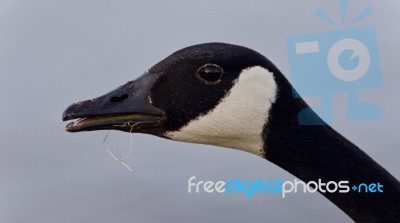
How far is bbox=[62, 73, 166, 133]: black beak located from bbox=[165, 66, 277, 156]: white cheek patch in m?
0.37

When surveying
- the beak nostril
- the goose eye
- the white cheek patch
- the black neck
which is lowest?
the black neck

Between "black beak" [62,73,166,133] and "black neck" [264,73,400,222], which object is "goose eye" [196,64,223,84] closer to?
"black beak" [62,73,166,133]

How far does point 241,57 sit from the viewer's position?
640 cm

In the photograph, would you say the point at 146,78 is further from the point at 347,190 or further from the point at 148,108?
the point at 347,190

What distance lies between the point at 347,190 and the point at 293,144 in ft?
2.10

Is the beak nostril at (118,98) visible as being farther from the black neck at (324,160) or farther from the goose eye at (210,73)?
the black neck at (324,160)

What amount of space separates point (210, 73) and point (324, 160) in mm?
1308

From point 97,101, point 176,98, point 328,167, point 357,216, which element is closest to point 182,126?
point 176,98

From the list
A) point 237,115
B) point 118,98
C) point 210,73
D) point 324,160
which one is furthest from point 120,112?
point 324,160

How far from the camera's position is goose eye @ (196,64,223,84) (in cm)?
642

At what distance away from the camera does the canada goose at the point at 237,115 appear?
6414 millimetres

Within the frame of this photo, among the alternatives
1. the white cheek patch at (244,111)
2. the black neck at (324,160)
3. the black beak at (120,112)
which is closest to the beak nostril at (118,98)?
the black beak at (120,112)

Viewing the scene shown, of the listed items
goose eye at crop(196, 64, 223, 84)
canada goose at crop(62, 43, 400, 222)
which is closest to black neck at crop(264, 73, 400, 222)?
canada goose at crop(62, 43, 400, 222)

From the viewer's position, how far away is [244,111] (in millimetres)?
6426
